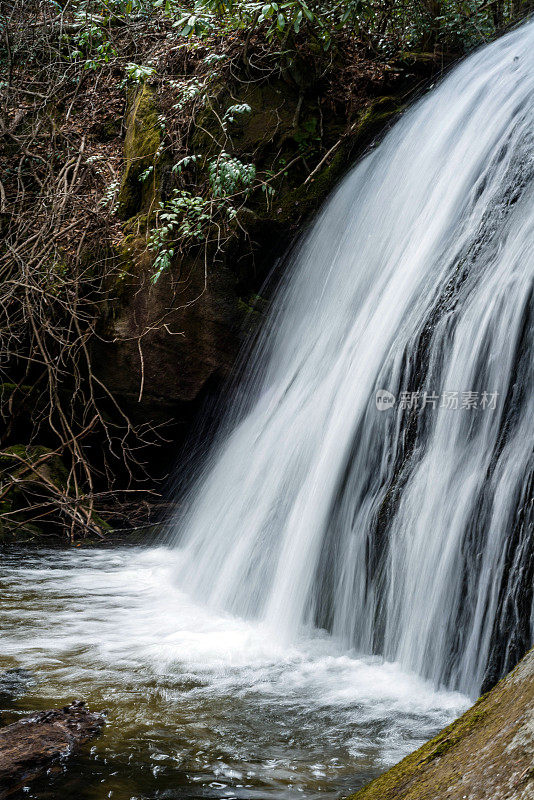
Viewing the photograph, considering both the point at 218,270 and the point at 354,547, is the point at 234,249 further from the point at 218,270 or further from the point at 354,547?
the point at 354,547

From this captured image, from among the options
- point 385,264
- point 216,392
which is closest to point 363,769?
point 385,264

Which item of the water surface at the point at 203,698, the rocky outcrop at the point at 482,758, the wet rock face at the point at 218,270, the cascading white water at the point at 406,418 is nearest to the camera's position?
the rocky outcrop at the point at 482,758

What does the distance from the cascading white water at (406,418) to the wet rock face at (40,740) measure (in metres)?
1.37

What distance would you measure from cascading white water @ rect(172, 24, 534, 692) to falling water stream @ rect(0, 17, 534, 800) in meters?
0.01

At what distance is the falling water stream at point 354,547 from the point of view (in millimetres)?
2389

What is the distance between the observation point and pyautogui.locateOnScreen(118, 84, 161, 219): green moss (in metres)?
6.39

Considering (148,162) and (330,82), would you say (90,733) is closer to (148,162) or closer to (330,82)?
(148,162)

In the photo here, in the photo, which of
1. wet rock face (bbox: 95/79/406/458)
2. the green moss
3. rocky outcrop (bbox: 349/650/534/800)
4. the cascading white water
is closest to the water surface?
the cascading white water

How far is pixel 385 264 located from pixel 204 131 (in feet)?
7.25

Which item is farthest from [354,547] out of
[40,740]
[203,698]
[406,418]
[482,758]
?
[482,758]

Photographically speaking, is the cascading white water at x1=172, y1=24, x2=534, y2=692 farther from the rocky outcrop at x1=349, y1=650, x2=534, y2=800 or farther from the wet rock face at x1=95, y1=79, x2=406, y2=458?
the rocky outcrop at x1=349, y1=650, x2=534, y2=800

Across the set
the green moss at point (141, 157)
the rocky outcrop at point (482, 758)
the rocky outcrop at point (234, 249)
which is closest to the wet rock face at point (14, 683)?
the rocky outcrop at point (482, 758)

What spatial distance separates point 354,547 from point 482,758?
2.29 m

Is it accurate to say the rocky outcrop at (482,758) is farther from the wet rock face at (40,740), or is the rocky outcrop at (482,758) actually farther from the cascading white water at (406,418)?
the cascading white water at (406,418)
